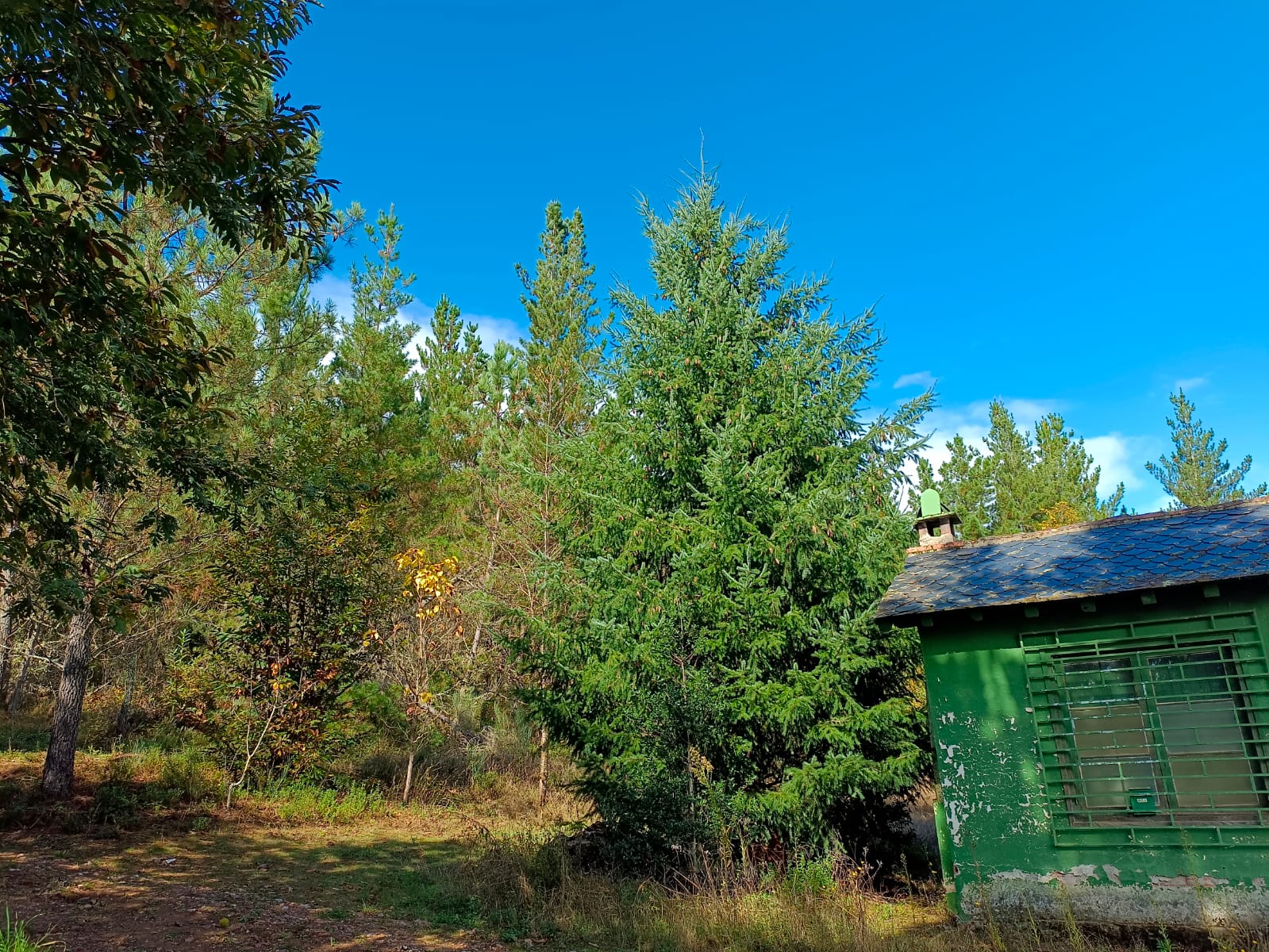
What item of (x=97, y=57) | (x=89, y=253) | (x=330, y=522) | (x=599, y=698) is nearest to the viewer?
(x=97, y=57)

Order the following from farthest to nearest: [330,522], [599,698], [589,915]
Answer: [330,522], [599,698], [589,915]

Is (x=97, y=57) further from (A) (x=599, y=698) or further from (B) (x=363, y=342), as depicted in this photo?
(B) (x=363, y=342)

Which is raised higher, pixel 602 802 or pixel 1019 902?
pixel 602 802

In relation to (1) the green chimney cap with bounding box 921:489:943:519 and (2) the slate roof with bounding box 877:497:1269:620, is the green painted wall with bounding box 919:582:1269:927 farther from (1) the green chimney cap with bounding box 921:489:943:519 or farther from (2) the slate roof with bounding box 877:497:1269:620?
(1) the green chimney cap with bounding box 921:489:943:519

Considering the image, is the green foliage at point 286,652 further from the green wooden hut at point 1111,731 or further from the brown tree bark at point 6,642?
the green wooden hut at point 1111,731

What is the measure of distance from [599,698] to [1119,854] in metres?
5.88

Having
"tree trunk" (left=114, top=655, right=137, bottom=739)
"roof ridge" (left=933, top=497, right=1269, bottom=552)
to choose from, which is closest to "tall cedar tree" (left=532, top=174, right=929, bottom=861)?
"roof ridge" (left=933, top=497, right=1269, bottom=552)

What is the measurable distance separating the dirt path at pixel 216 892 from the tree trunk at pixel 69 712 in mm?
1241

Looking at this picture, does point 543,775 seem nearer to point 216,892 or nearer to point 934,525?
point 216,892

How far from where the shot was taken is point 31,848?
9.38 meters

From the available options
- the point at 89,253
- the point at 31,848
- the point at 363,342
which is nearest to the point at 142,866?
the point at 31,848

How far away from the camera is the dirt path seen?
22.0 feet

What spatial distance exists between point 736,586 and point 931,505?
3622 millimetres

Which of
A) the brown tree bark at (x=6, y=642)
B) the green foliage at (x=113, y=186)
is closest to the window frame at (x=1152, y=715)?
the green foliage at (x=113, y=186)
